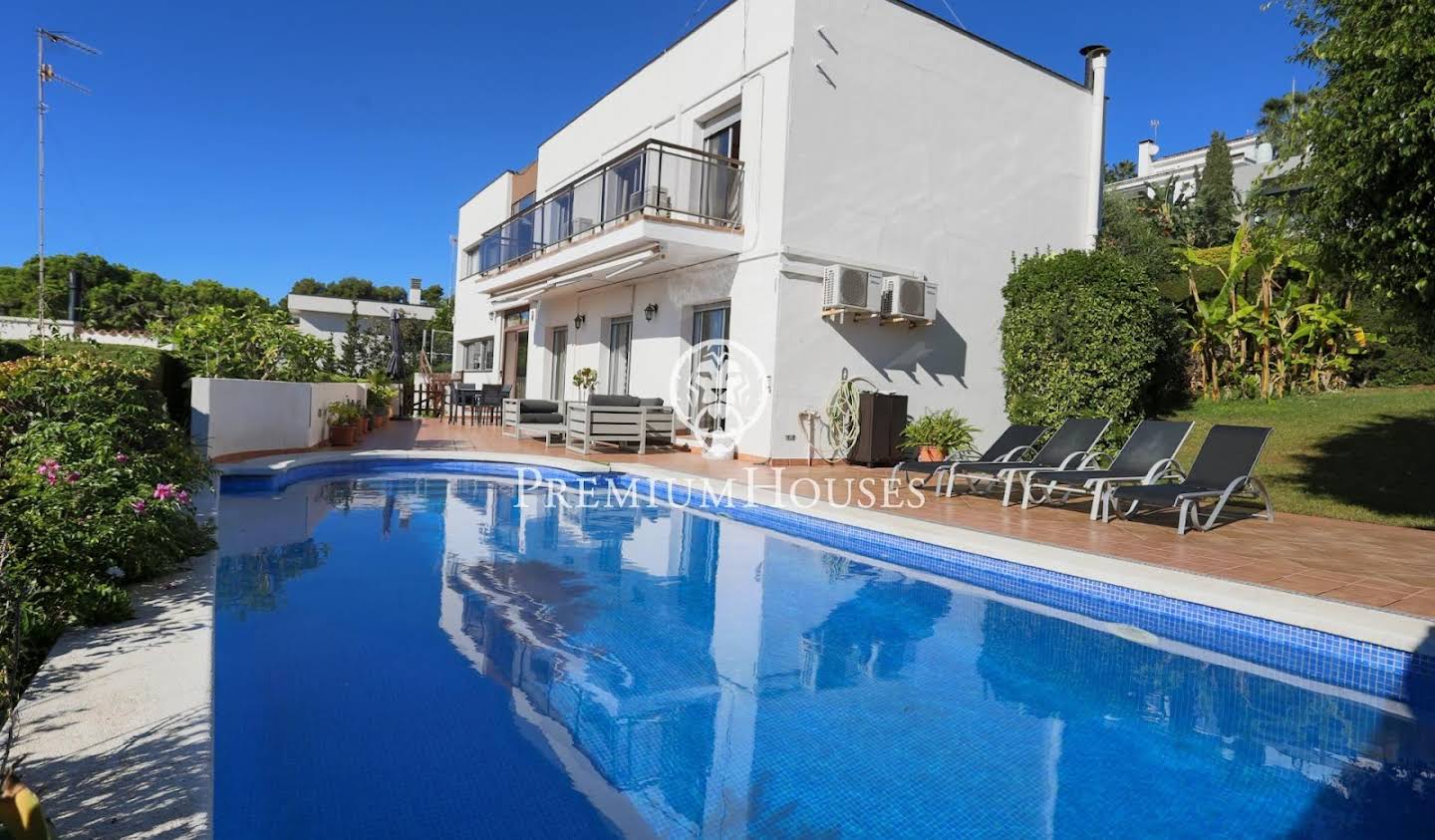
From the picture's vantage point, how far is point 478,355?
2809cm

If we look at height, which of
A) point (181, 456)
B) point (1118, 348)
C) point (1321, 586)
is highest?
point (1118, 348)

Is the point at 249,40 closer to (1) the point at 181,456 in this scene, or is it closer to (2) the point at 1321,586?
(1) the point at 181,456

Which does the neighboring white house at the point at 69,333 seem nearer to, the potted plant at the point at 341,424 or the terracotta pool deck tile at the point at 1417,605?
the potted plant at the point at 341,424

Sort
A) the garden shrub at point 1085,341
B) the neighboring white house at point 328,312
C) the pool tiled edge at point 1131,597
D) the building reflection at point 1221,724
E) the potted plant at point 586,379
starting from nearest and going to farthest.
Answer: the building reflection at point 1221,724 → the pool tiled edge at point 1131,597 → the garden shrub at point 1085,341 → the potted plant at point 586,379 → the neighboring white house at point 328,312

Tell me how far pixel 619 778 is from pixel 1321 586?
5.03 meters

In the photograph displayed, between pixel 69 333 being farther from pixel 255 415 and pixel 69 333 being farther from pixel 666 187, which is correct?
pixel 666 187

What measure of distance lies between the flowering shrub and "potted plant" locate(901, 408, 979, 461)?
982 cm

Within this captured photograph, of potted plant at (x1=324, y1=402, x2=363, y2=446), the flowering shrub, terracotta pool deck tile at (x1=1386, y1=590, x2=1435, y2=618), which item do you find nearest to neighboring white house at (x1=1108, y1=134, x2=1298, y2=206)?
terracotta pool deck tile at (x1=1386, y1=590, x2=1435, y2=618)

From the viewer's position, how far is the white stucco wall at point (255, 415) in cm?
1000

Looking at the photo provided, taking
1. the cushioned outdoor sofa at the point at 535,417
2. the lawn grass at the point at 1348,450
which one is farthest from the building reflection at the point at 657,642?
the cushioned outdoor sofa at the point at 535,417

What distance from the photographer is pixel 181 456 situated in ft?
17.9

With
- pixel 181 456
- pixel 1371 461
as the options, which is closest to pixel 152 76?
pixel 181 456

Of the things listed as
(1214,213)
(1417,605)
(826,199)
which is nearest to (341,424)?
(826,199)

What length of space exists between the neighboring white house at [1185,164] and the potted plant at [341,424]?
110 feet
